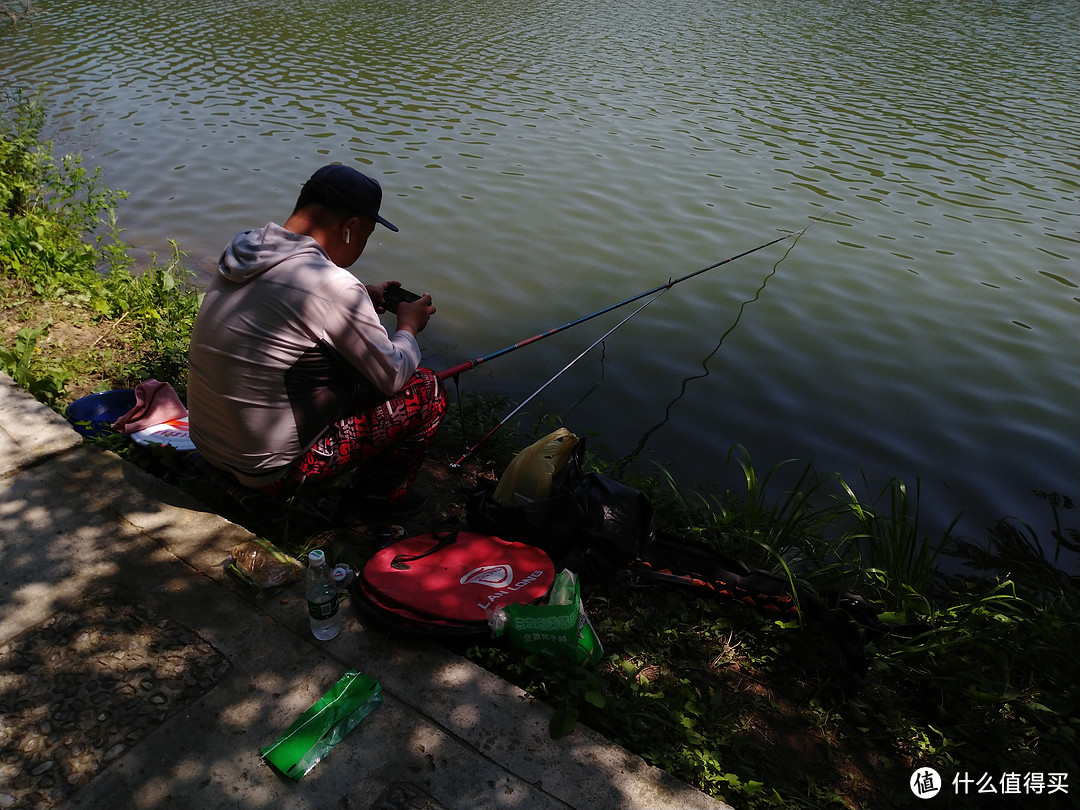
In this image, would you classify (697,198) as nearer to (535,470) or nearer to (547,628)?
(535,470)

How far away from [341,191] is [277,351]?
590mm

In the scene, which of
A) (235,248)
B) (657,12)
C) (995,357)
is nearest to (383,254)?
(235,248)

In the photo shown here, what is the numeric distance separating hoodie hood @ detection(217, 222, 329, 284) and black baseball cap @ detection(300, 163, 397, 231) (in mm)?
175

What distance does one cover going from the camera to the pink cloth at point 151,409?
3.41 m

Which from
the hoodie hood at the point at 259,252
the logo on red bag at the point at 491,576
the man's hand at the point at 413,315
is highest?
the hoodie hood at the point at 259,252

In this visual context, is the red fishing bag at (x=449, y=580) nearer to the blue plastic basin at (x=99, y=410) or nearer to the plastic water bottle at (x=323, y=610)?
the plastic water bottle at (x=323, y=610)

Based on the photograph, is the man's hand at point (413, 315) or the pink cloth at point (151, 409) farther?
Answer: the pink cloth at point (151, 409)

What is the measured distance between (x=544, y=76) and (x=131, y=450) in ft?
36.8

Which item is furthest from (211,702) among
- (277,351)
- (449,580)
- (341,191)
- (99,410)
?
(99,410)

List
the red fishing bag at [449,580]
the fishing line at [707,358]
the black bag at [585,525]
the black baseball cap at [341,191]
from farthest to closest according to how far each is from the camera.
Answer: the fishing line at [707,358]
the black bag at [585,525]
the black baseball cap at [341,191]
the red fishing bag at [449,580]

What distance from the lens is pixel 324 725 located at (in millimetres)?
2127

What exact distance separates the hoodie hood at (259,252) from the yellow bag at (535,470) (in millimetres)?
1173
